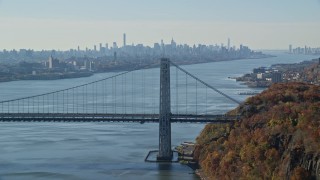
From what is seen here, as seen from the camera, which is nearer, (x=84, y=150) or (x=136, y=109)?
(x=84, y=150)

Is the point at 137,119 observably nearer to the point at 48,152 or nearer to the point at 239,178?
the point at 48,152

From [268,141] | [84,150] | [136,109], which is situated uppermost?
[268,141]

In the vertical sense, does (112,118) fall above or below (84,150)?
above

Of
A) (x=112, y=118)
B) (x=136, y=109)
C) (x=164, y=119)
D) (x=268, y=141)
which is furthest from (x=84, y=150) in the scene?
(x=136, y=109)

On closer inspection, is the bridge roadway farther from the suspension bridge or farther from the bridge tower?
the bridge tower

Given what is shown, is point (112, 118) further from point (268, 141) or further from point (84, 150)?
point (268, 141)

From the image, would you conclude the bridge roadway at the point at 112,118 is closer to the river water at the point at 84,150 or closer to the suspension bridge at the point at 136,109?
the suspension bridge at the point at 136,109
